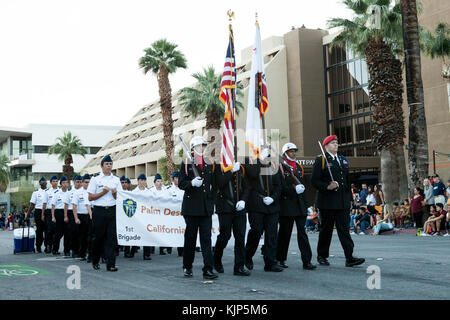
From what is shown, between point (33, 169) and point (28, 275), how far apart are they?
83.9 metres

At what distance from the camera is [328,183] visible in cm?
927

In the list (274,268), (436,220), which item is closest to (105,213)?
(274,268)

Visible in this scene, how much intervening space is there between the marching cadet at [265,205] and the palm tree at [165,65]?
106 ft

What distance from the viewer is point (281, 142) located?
177 feet

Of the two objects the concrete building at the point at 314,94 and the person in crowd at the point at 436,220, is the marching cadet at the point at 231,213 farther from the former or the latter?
the concrete building at the point at 314,94

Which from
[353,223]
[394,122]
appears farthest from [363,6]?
[353,223]

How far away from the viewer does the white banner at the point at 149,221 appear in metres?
12.1

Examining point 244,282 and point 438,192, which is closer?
point 244,282

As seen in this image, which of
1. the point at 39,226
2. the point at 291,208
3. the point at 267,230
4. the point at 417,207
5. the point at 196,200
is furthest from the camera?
the point at 417,207

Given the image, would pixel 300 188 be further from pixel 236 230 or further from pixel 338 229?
pixel 236 230

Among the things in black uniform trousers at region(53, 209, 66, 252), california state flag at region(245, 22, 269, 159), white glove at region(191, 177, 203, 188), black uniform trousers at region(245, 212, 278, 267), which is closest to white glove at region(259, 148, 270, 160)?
california state flag at region(245, 22, 269, 159)

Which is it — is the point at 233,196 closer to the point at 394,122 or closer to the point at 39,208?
the point at 39,208

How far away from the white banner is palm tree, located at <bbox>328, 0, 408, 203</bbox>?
52.2 ft

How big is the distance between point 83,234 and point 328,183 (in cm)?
602
